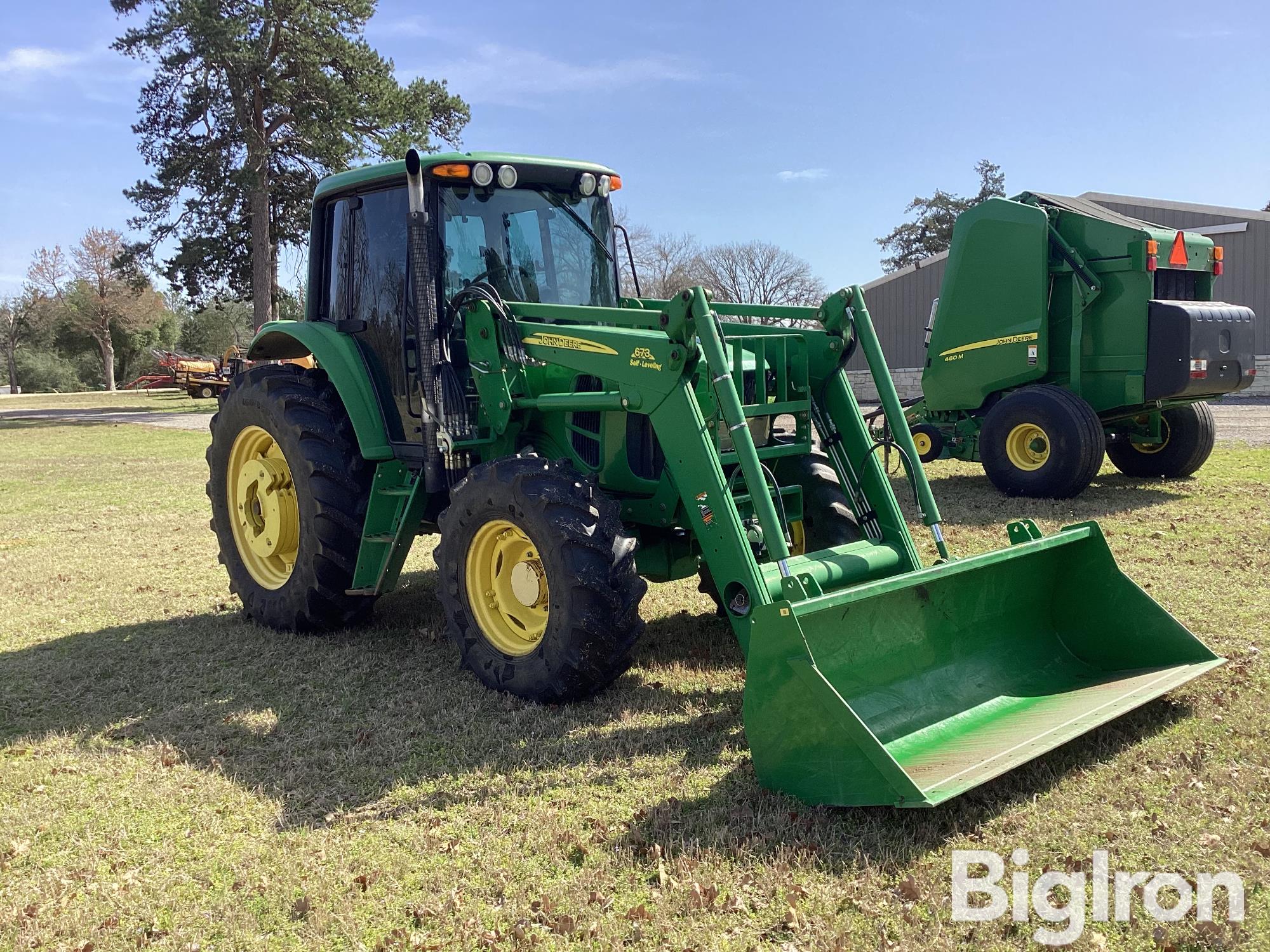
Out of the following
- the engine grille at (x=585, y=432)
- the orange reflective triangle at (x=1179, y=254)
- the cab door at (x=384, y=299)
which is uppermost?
the orange reflective triangle at (x=1179, y=254)

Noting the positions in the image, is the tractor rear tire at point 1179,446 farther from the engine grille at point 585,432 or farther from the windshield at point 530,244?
the engine grille at point 585,432

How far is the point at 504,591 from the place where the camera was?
5094mm

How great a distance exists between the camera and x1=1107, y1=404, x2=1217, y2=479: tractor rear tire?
11016 mm

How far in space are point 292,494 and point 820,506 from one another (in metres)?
3.29

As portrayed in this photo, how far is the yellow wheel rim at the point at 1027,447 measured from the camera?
10.2 meters

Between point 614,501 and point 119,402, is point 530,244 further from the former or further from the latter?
point 119,402

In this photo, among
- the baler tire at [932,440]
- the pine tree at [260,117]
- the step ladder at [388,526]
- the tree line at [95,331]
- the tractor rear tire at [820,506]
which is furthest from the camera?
the tree line at [95,331]

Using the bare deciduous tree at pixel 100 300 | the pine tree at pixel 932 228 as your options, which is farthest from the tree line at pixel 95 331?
the pine tree at pixel 932 228

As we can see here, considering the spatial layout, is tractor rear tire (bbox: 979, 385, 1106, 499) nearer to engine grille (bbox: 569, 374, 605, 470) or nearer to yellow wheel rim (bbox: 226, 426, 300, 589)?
engine grille (bbox: 569, 374, 605, 470)

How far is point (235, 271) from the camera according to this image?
28734mm

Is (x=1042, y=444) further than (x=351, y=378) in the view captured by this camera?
Yes

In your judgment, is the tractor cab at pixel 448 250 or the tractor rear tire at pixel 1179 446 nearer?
the tractor cab at pixel 448 250

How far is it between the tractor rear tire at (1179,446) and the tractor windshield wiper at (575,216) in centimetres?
760

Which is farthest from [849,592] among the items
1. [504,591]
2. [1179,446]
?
[1179,446]
